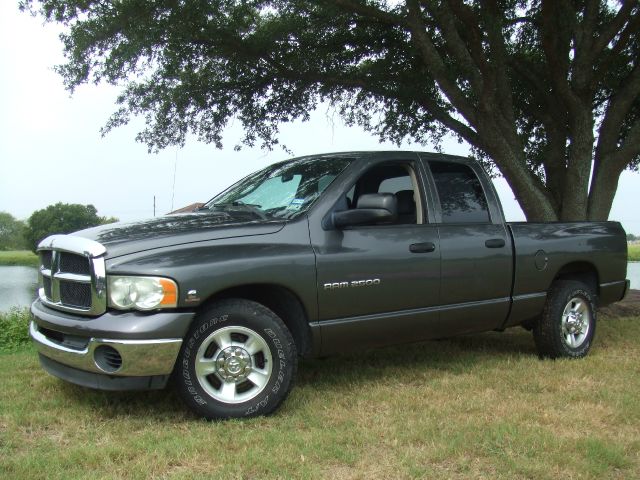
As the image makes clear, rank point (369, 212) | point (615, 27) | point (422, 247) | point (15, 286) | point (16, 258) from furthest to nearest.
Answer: point (16, 258)
point (15, 286)
point (615, 27)
point (422, 247)
point (369, 212)

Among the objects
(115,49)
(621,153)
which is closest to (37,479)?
(115,49)

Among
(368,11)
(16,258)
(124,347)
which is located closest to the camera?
(124,347)

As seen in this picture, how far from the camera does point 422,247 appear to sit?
4996mm

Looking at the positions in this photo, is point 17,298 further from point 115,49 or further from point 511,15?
point 511,15

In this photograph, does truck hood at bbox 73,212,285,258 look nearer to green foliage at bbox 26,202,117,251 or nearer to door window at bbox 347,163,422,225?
door window at bbox 347,163,422,225

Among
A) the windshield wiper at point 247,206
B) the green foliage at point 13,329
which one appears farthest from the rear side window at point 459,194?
the green foliage at point 13,329

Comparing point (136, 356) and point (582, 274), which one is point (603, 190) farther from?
point (136, 356)

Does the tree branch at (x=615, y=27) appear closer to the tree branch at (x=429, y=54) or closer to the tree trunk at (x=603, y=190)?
the tree trunk at (x=603, y=190)

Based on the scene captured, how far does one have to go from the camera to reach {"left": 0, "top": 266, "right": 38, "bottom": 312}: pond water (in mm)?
9961

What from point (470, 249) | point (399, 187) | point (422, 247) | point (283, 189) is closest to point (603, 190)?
point (470, 249)

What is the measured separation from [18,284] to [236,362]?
32.8 ft

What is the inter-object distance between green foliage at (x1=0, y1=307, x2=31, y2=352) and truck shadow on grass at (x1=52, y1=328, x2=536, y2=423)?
336 cm

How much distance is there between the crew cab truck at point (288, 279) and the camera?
3.87m

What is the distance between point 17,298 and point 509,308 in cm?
842
